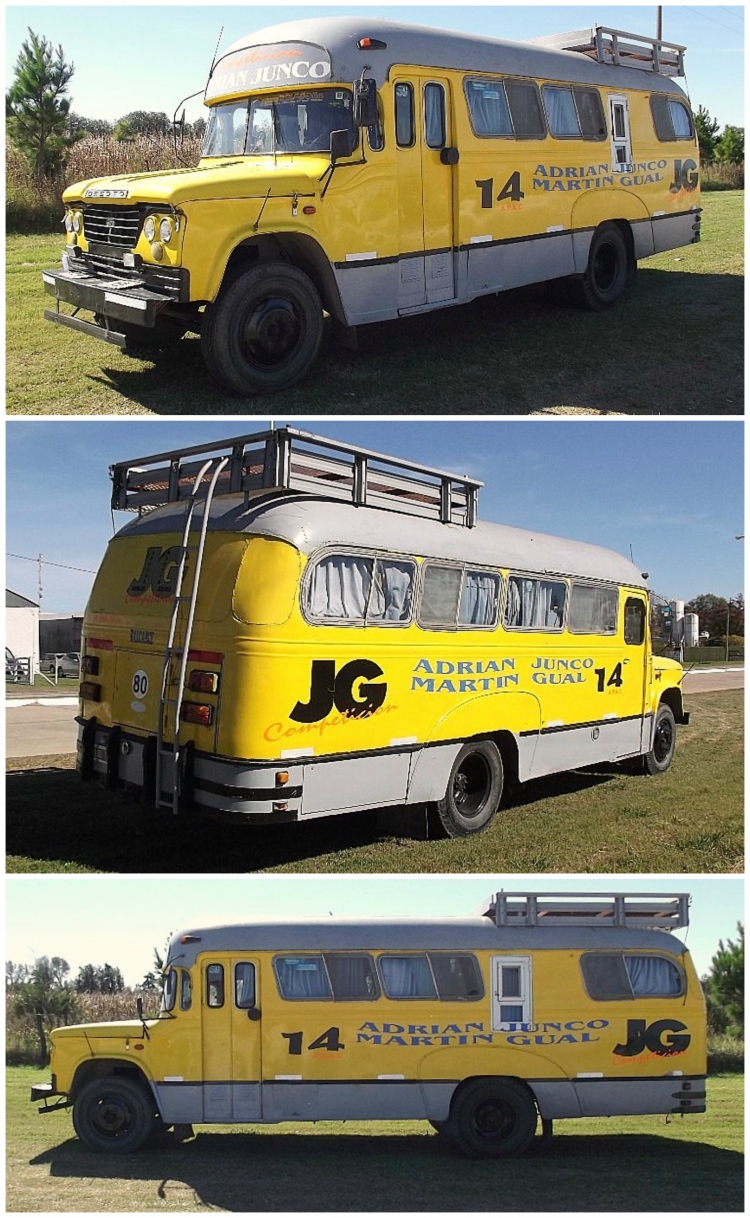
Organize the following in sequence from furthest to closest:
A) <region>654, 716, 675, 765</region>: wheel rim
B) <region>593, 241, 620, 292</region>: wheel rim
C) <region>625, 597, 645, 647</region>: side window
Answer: <region>593, 241, 620, 292</region>: wheel rim → <region>654, 716, 675, 765</region>: wheel rim → <region>625, 597, 645, 647</region>: side window

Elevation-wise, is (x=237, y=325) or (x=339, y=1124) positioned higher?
(x=237, y=325)

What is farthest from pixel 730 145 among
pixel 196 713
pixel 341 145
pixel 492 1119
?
pixel 492 1119

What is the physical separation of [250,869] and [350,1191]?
7.75ft

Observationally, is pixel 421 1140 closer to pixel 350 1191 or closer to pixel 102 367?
pixel 350 1191

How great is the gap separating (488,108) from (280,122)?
2.45 metres

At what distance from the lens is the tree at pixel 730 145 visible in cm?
4625

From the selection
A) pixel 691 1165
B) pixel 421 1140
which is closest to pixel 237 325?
pixel 421 1140

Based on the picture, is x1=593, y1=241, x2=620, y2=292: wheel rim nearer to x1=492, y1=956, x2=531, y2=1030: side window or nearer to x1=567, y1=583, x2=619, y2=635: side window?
x1=567, y1=583, x2=619, y2=635: side window

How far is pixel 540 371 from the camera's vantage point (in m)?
11.2

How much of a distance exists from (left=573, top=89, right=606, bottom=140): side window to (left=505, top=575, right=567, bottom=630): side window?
19.7 feet

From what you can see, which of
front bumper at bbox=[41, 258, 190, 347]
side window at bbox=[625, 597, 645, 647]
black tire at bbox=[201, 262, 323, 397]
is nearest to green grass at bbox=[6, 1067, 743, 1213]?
side window at bbox=[625, 597, 645, 647]

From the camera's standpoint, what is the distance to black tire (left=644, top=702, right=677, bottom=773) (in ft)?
40.4

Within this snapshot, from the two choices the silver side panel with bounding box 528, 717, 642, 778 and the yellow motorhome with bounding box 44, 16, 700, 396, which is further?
the silver side panel with bounding box 528, 717, 642, 778

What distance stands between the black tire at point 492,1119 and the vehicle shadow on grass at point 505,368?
5775 mm
